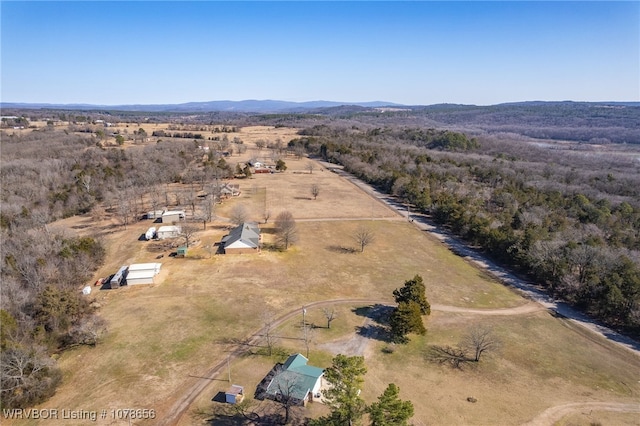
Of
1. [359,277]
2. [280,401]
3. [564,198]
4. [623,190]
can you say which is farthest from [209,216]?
[623,190]

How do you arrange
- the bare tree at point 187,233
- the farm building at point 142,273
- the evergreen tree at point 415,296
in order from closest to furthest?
the evergreen tree at point 415,296 → the farm building at point 142,273 → the bare tree at point 187,233

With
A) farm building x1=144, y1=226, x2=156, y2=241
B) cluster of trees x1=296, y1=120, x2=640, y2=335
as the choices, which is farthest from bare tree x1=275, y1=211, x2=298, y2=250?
cluster of trees x1=296, y1=120, x2=640, y2=335

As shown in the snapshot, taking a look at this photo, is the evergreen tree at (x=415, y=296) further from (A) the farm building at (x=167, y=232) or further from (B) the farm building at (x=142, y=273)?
(A) the farm building at (x=167, y=232)

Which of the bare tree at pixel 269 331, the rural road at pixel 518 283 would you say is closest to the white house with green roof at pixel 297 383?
the bare tree at pixel 269 331

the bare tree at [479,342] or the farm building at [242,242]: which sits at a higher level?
the farm building at [242,242]

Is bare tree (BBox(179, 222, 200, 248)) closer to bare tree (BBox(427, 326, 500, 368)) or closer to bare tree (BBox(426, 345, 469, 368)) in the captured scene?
bare tree (BBox(426, 345, 469, 368))
